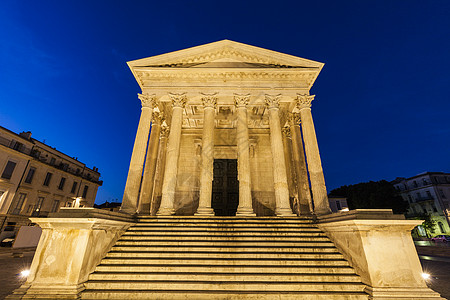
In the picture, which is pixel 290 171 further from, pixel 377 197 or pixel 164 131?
pixel 377 197

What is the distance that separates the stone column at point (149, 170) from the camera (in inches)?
490

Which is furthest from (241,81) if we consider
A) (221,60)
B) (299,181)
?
(299,181)

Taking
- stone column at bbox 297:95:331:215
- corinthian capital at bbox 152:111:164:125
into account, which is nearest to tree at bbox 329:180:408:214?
stone column at bbox 297:95:331:215

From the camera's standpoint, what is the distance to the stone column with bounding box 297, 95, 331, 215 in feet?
32.9

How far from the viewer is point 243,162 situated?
11219 millimetres

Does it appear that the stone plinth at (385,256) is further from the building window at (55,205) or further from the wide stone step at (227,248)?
the building window at (55,205)

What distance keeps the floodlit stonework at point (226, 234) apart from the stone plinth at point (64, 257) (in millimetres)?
26

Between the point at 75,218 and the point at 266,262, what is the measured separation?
5.78m

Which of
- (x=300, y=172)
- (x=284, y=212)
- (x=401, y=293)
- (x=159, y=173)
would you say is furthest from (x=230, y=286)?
(x=159, y=173)

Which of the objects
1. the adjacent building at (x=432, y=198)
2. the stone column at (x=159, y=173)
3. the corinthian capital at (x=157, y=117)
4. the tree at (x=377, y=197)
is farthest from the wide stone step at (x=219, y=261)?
the adjacent building at (x=432, y=198)

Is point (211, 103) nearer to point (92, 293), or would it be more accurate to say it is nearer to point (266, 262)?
point (266, 262)

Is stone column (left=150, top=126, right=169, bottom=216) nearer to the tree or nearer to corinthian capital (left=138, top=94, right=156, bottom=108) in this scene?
corinthian capital (left=138, top=94, right=156, bottom=108)

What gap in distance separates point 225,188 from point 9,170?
2393cm

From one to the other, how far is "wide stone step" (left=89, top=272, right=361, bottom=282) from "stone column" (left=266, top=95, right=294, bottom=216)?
429cm
